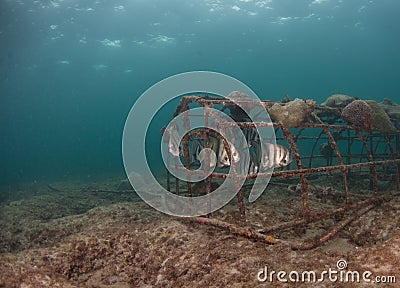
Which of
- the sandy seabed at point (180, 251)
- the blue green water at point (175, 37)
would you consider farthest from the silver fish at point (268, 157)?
the blue green water at point (175, 37)

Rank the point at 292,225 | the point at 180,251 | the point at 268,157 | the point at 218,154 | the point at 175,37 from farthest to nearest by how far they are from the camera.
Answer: the point at 175,37, the point at 218,154, the point at 268,157, the point at 292,225, the point at 180,251

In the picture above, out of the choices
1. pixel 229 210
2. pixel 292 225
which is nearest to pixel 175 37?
pixel 229 210

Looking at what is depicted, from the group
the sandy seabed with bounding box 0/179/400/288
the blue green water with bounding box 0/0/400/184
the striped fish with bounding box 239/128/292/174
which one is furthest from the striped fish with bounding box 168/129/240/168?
the blue green water with bounding box 0/0/400/184

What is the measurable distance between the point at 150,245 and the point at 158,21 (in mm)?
32666

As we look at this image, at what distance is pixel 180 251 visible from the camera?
162 inches

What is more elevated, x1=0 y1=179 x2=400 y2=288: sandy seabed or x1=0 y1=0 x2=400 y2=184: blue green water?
x1=0 y1=0 x2=400 y2=184: blue green water

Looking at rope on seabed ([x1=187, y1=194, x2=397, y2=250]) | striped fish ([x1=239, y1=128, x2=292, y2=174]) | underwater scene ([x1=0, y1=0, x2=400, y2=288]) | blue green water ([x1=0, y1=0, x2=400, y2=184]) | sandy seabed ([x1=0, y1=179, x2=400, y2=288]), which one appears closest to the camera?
sandy seabed ([x1=0, y1=179, x2=400, y2=288])

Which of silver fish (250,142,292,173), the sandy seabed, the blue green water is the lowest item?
the sandy seabed

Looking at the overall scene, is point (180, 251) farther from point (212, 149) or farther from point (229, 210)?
point (229, 210)

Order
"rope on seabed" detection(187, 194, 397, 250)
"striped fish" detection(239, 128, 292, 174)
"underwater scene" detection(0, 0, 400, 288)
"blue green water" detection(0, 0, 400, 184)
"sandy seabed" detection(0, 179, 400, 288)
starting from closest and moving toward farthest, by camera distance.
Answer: "sandy seabed" detection(0, 179, 400, 288) < "underwater scene" detection(0, 0, 400, 288) < "rope on seabed" detection(187, 194, 397, 250) < "striped fish" detection(239, 128, 292, 174) < "blue green water" detection(0, 0, 400, 184)

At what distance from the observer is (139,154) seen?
4.87 metres

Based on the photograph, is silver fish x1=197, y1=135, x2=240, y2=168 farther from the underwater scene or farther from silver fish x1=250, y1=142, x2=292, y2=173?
silver fish x1=250, y1=142, x2=292, y2=173

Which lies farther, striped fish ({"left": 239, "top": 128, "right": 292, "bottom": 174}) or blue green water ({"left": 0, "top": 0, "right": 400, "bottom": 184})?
blue green water ({"left": 0, "top": 0, "right": 400, "bottom": 184})

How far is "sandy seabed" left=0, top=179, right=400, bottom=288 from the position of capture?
123 inches
